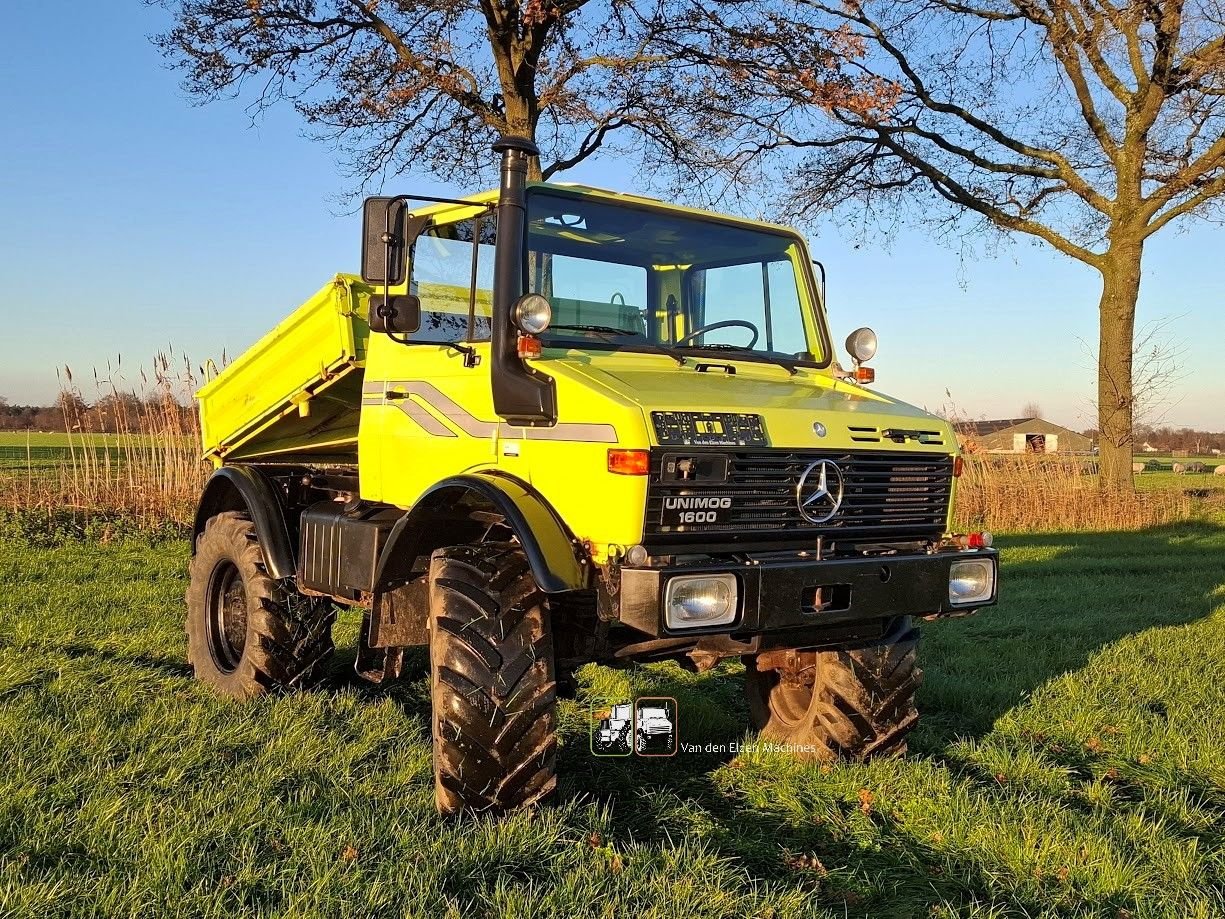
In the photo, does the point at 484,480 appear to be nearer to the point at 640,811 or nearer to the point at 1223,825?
the point at 640,811

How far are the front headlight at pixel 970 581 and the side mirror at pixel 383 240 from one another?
8.49ft

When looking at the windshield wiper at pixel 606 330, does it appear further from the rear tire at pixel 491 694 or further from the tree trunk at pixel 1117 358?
the tree trunk at pixel 1117 358

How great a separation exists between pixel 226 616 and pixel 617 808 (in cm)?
324

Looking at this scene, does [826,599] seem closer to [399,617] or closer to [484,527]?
[484,527]

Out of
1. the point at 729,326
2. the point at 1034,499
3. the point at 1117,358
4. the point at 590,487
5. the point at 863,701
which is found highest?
the point at 1117,358

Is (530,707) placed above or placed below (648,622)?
below

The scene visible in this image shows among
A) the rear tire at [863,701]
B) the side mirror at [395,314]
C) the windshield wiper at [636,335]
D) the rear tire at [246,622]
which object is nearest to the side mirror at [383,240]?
the side mirror at [395,314]

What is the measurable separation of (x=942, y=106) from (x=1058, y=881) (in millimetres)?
16548

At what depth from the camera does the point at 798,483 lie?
13.2ft

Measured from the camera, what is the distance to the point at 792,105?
1472 centimetres

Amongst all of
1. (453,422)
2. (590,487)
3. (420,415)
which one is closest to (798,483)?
Result: (590,487)

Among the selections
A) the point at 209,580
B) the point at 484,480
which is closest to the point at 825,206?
the point at 209,580

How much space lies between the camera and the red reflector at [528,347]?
13.2 ft

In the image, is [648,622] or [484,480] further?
[484,480]
